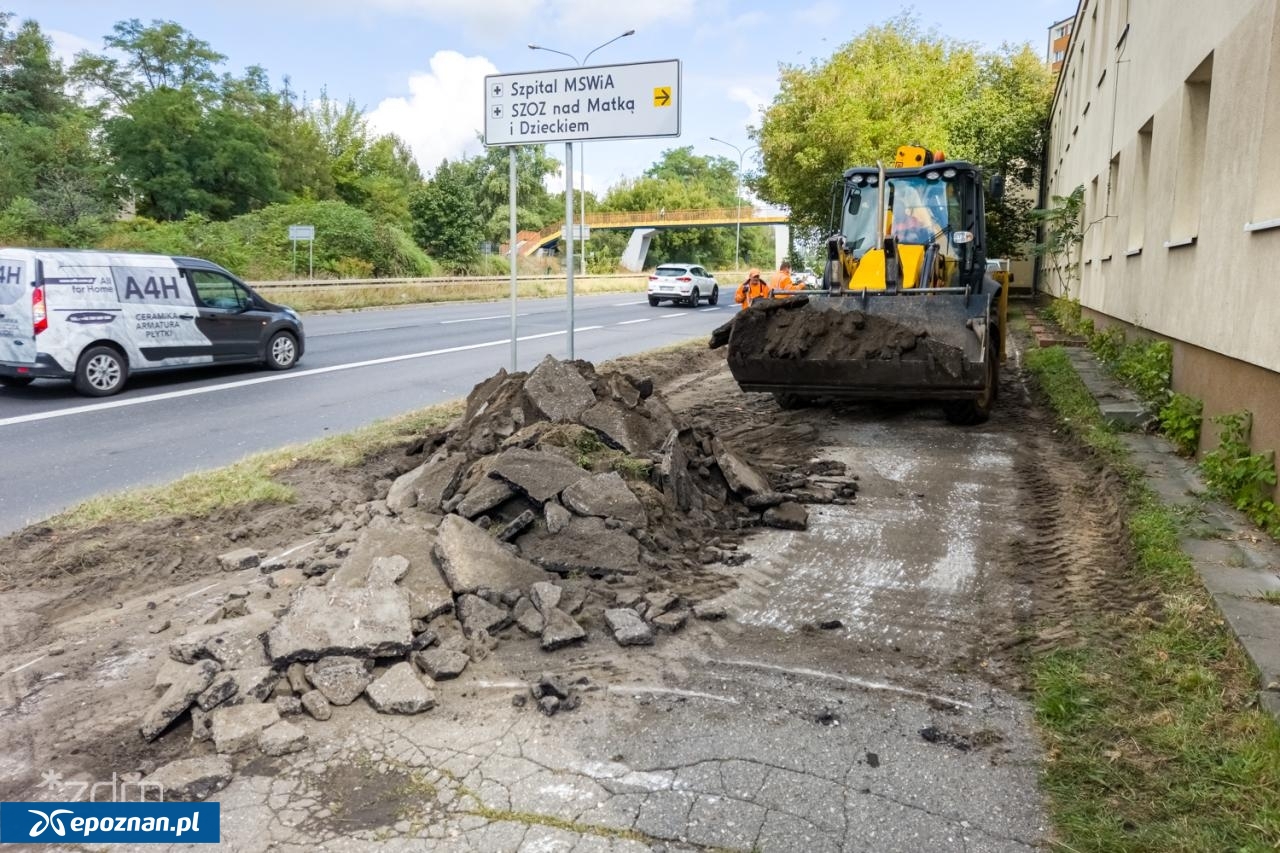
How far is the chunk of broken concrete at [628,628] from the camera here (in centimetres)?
441

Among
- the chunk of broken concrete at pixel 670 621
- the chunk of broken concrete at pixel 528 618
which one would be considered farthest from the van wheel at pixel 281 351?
the chunk of broken concrete at pixel 670 621

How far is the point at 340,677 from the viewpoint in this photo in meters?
3.94

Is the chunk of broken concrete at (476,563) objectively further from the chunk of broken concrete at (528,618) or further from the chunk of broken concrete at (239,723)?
the chunk of broken concrete at (239,723)

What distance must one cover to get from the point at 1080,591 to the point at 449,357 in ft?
41.7

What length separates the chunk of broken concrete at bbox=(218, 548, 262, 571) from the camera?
555 cm

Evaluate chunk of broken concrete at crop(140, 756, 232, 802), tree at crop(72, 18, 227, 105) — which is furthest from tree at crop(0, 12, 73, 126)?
chunk of broken concrete at crop(140, 756, 232, 802)

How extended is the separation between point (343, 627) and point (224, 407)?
795 cm

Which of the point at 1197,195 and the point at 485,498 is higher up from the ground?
the point at 1197,195

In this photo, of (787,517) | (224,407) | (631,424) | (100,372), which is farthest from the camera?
(100,372)

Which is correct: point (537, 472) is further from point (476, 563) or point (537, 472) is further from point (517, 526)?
point (476, 563)

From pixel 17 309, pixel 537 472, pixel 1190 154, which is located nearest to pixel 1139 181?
pixel 1190 154

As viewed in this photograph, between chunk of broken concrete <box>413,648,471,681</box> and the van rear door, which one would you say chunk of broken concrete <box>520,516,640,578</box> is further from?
the van rear door

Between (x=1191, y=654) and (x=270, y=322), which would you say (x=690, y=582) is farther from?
(x=270, y=322)

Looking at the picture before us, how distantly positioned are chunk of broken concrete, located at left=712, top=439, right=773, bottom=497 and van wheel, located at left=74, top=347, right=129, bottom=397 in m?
8.65
